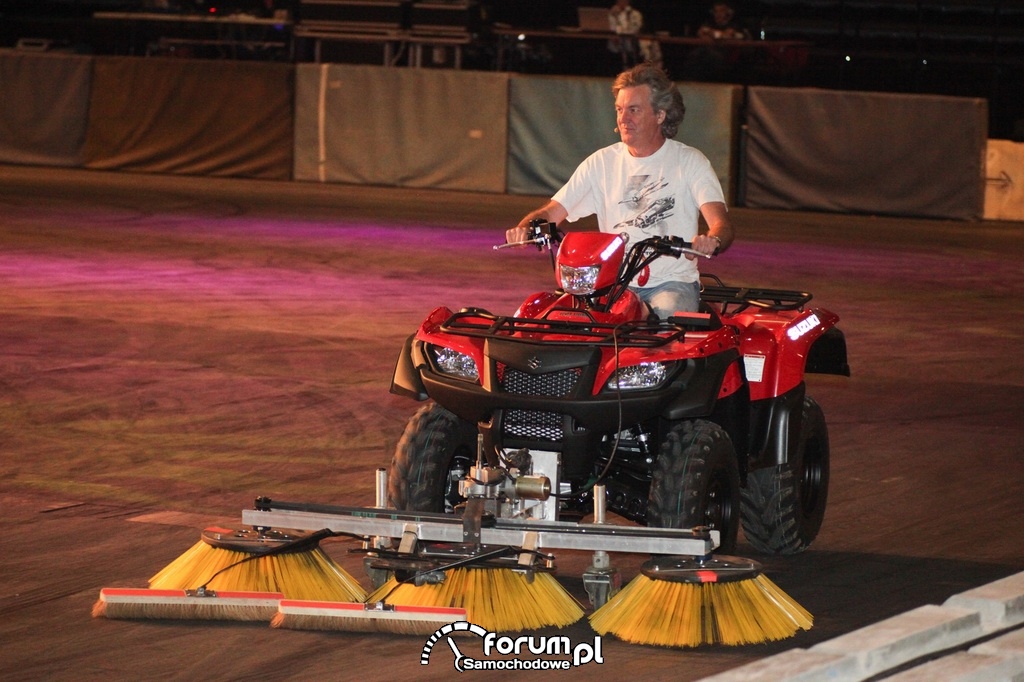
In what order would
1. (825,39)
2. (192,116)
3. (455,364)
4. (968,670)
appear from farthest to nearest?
(825,39) < (192,116) < (455,364) < (968,670)

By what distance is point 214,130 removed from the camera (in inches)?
1073

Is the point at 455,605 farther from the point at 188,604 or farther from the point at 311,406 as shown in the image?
the point at 311,406

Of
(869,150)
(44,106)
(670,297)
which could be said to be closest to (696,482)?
(670,297)

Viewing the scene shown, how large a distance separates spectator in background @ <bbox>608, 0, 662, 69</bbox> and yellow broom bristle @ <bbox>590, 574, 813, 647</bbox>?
889 inches

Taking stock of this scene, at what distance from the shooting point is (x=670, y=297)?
263 inches

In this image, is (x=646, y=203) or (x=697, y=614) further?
(x=646, y=203)

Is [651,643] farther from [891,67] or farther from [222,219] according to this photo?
[891,67]

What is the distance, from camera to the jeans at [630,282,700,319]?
6668 mm

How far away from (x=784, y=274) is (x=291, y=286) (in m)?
5.14

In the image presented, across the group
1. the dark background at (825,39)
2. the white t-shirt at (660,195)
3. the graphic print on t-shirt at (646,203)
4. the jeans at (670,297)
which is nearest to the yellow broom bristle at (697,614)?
the jeans at (670,297)

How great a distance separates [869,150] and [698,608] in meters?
19.5

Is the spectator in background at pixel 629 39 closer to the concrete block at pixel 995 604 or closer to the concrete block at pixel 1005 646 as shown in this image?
the concrete block at pixel 995 604

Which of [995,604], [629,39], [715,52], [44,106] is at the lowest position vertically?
[995,604]

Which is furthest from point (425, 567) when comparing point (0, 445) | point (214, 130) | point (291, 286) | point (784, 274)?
point (214, 130)
